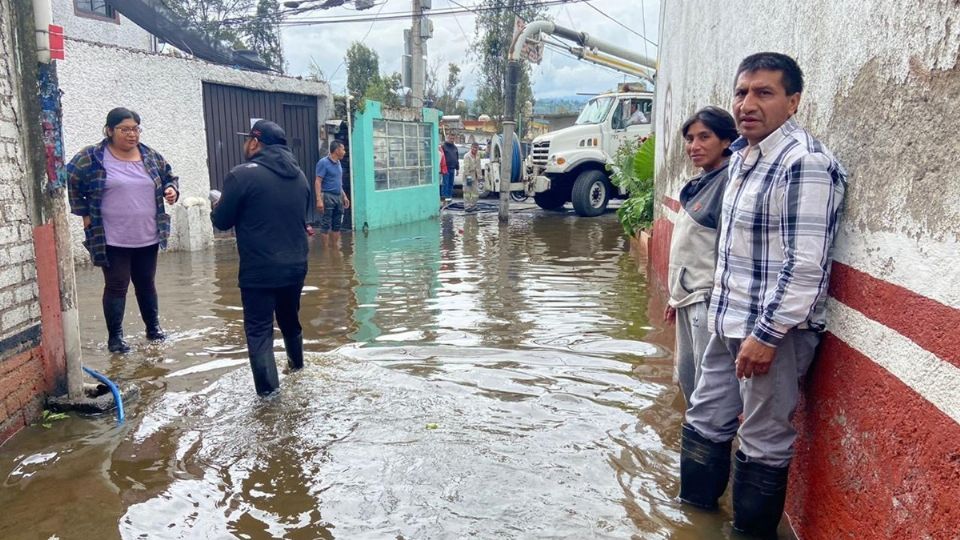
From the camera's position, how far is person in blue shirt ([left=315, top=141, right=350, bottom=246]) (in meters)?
11.3

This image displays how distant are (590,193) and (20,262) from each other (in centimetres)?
1325

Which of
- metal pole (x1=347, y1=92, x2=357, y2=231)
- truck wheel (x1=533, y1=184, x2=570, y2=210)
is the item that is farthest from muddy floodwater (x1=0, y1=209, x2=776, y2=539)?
truck wheel (x1=533, y1=184, x2=570, y2=210)

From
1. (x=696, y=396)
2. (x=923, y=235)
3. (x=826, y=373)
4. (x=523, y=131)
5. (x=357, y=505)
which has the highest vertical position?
(x=523, y=131)

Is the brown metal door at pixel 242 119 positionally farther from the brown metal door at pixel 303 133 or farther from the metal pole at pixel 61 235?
the metal pole at pixel 61 235

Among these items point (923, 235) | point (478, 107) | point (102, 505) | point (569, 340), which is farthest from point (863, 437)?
point (478, 107)

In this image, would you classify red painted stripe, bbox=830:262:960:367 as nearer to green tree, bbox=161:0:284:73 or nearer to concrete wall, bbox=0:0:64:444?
concrete wall, bbox=0:0:64:444

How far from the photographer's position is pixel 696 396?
304cm

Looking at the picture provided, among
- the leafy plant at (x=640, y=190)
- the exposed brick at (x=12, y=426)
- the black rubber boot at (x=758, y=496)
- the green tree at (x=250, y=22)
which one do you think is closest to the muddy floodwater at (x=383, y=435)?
the exposed brick at (x=12, y=426)

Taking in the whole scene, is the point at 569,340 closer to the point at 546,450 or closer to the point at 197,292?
the point at 546,450

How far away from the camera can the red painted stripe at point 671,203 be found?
6839 millimetres

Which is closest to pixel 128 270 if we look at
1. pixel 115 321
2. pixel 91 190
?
pixel 115 321

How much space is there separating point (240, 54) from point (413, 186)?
15.3 feet

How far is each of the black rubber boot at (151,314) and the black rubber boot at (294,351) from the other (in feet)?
4.78

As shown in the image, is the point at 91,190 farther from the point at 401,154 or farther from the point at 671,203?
the point at 401,154
